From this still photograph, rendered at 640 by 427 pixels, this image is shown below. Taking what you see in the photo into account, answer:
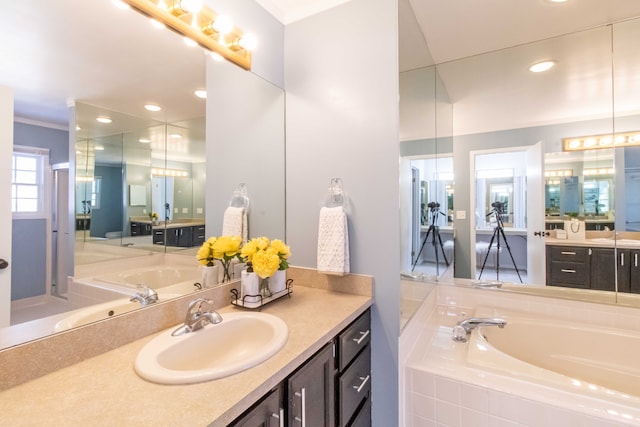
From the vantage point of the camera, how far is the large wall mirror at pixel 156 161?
95cm

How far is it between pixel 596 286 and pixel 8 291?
3.05 meters

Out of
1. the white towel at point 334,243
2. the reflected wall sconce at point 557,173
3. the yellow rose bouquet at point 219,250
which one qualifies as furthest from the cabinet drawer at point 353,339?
the reflected wall sconce at point 557,173

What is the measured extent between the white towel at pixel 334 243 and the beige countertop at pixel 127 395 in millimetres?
568

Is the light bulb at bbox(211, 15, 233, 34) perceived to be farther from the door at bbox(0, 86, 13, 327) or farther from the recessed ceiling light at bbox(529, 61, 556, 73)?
the recessed ceiling light at bbox(529, 61, 556, 73)

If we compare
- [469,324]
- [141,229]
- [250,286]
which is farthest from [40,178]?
[469,324]

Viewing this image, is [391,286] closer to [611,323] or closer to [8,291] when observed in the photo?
[8,291]

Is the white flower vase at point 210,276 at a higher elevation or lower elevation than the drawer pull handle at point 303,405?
higher

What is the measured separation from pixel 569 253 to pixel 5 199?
3025 millimetres

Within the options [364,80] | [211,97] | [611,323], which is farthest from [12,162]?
[611,323]

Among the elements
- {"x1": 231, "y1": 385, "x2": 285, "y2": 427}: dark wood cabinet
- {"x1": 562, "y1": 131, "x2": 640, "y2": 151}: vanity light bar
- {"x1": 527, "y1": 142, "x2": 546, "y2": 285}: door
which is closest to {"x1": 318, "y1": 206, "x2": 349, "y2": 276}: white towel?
{"x1": 231, "y1": 385, "x2": 285, "y2": 427}: dark wood cabinet

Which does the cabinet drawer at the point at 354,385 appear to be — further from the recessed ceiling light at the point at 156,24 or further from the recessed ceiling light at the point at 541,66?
the recessed ceiling light at the point at 541,66

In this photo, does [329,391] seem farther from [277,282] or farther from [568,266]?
[568,266]

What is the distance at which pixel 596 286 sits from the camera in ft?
6.66

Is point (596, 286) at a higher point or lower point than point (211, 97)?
lower
